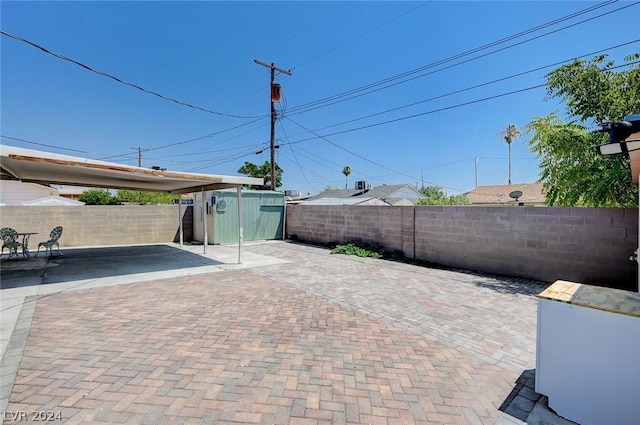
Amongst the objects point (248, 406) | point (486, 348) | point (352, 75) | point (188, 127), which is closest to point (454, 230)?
point (486, 348)

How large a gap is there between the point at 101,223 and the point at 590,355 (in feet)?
47.3

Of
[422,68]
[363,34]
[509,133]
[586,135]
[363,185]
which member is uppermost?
[509,133]

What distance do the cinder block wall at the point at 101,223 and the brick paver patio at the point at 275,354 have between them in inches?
302

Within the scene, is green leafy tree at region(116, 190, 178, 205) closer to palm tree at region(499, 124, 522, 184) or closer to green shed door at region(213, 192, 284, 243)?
green shed door at region(213, 192, 284, 243)

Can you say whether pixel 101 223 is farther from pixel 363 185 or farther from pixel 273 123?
pixel 363 185

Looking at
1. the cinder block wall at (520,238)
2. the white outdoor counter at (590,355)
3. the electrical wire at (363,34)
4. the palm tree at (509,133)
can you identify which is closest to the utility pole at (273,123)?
the electrical wire at (363,34)

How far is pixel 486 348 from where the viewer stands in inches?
A: 127

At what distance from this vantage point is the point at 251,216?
1269 centimetres

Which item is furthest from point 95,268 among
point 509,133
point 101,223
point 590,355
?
point 509,133

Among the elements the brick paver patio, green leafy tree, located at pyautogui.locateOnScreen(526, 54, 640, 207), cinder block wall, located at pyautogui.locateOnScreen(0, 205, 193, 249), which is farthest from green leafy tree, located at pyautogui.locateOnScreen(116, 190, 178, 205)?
green leafy tree, located at pyautogui.locateOnScreen(526, 54, 640, 207)

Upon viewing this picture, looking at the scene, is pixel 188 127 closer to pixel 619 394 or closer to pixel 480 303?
pixel 480 303

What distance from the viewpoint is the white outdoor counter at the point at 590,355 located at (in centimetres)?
188

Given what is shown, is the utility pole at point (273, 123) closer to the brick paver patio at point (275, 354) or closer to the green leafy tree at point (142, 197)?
the brick paver patio at point (275, 354)

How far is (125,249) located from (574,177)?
13.7 metres
